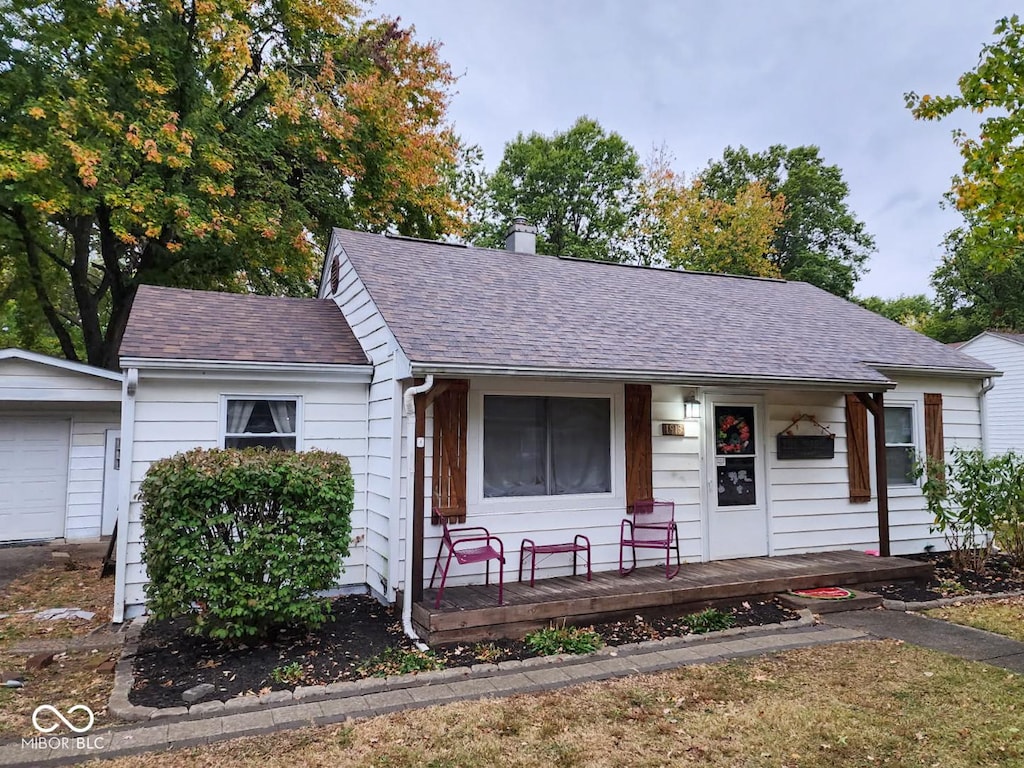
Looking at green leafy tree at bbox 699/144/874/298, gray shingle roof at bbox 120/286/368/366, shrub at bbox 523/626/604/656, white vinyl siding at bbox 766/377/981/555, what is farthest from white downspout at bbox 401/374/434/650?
green leafy tree at bbox 699/144/874/298

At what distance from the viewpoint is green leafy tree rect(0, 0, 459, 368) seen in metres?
10.7

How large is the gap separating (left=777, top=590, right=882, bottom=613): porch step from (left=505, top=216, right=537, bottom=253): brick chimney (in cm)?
636

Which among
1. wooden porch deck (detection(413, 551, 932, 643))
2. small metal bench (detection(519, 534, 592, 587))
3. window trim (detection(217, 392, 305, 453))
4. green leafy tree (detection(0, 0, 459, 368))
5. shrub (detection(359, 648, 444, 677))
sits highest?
green leafy tree (detection(0, 0, 459, 368))

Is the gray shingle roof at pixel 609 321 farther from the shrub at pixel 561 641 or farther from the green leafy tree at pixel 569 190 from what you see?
the green leafy tree at pixel 569 190

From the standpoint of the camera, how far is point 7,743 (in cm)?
339

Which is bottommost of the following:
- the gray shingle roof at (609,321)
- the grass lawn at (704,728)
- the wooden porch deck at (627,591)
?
the grass lawn at (704,728)

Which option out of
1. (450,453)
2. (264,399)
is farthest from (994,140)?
(264,399)

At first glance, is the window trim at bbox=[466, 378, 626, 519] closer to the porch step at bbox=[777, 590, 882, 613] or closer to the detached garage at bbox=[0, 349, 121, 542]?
the porch step at bbox=[777, 590, 882, 613]

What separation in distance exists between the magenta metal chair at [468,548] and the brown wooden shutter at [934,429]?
6.36 meters

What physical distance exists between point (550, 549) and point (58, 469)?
30.7 feet

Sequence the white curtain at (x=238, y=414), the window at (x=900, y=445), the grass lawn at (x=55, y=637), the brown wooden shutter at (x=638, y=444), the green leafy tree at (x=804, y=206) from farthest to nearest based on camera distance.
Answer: the green leafy tree at (x=804, y=206) < the window at (x=900, y=445) < the brown wooden shutter at (x=638, y=444) < the white curtain at (x=238, y=414) < the grass lawn at (x=55, y=637)

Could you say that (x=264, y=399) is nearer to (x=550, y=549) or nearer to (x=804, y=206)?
(x=550, y=549)

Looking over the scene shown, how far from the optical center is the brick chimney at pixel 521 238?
10.0 m

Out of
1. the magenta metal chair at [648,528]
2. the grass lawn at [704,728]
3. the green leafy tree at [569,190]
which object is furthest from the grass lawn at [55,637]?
the green leafy tree at [569,190]
